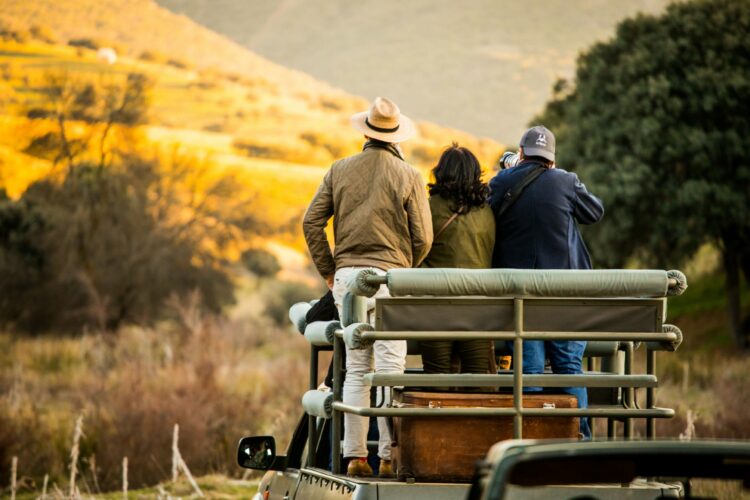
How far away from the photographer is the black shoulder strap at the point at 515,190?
7102mm

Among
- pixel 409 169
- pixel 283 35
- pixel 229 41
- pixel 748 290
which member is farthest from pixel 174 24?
pixel 409 169

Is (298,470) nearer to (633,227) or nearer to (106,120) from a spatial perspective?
(633,227)

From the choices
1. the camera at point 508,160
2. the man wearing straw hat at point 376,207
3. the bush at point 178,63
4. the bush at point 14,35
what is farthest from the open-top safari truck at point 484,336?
the bush at point 178,63

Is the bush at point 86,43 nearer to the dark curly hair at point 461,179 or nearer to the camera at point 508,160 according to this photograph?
the camera at point 508,160

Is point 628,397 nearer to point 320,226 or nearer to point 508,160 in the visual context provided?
point 320,226

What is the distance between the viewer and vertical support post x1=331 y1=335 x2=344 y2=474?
19.1ft

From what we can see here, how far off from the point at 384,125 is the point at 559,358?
1429mm

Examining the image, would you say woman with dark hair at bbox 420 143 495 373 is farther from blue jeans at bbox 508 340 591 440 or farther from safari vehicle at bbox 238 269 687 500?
safari vehicle at bbox 238 269 687 500

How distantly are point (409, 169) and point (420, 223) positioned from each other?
319 mm

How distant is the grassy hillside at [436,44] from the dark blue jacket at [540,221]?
314ft

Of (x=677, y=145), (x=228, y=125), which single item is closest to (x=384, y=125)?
(x=677, y=145)

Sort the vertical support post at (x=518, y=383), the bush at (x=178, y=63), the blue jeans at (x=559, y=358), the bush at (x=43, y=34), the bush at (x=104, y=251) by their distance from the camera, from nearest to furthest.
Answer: the vertical support post at (x=518, y=383), the blue jeans at (x=559, y=358), the bush at (x=104, y=251), the bush at (x=43, y=34), the bush at (x=178, y=63)

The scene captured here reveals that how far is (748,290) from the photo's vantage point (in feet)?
136

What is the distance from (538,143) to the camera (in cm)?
721
